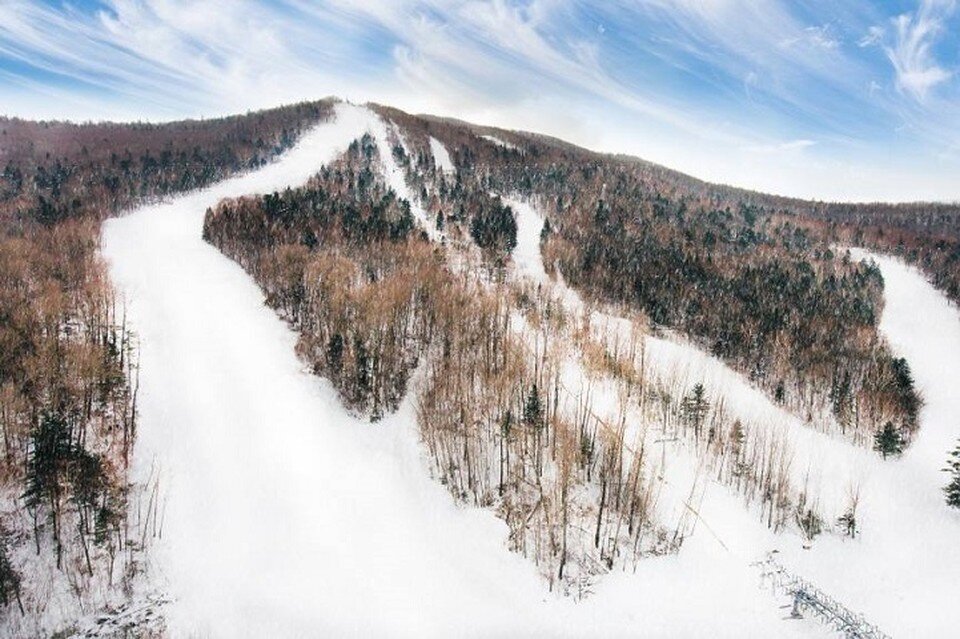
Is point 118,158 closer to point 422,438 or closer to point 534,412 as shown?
point 422,438

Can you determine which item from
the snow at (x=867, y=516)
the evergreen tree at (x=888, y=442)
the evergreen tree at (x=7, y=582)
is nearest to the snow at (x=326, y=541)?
the snow at (x=867, y=516)

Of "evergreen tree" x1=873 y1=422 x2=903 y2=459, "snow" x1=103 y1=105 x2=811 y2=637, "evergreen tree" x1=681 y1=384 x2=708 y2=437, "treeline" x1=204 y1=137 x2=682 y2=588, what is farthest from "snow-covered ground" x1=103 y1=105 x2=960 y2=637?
"evergreen tree" x1=681 y1=384 x2=708 y2=437

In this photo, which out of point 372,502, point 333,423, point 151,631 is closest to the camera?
point 151,631

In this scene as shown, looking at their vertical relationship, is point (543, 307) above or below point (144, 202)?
below

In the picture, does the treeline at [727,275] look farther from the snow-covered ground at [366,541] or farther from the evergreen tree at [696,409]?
the evergreen tree at [696,409]

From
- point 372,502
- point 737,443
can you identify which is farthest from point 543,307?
point 372,502

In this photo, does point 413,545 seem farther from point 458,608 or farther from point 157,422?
point 157,422
